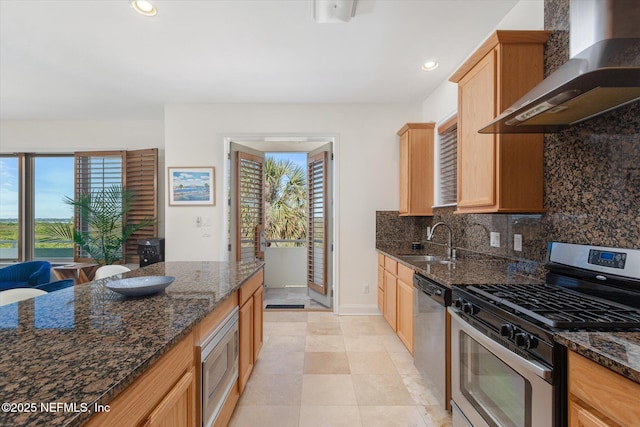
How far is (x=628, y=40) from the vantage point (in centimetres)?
108

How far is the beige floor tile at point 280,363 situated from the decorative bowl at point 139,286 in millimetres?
1301

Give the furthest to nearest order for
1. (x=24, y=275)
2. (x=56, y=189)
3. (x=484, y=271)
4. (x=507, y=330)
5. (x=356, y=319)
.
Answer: (x=56, y=189) → (x=356, y=319) → (x=24, y=275) → (x=484, y=271) → (x=507, y=330)

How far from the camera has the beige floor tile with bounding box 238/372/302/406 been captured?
1981 millimetres

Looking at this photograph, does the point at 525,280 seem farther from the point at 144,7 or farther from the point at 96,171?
the point at 96,171

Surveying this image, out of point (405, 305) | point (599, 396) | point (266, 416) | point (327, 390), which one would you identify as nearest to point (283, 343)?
point (327, 390)

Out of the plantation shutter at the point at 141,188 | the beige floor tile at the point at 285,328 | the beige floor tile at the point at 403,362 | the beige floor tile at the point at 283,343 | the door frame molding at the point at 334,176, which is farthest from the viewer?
the plantation shutter at the point at 141,188

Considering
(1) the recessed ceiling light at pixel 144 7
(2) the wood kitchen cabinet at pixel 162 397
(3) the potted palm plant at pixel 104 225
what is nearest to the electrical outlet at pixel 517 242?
(2) the wood kitchen cabinet at pixel 162 397

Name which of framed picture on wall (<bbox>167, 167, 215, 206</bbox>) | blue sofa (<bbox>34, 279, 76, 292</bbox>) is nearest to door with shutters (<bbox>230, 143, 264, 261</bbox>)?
framed picture on wall (<bbox>167, 167, 215, 206</bbox>)

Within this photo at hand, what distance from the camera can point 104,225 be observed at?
3818 mm

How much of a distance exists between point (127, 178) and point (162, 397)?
13.3 ft

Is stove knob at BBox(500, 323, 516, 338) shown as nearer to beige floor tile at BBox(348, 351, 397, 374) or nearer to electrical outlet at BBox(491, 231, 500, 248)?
electrical outlet at BBox(491, 231, 500, 248)

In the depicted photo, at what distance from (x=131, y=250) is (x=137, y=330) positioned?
12.2 feet

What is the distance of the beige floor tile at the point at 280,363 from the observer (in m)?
2.36

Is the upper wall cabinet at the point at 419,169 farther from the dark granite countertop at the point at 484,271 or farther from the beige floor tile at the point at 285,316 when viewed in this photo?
the beige floor tile at the point at 285,316
